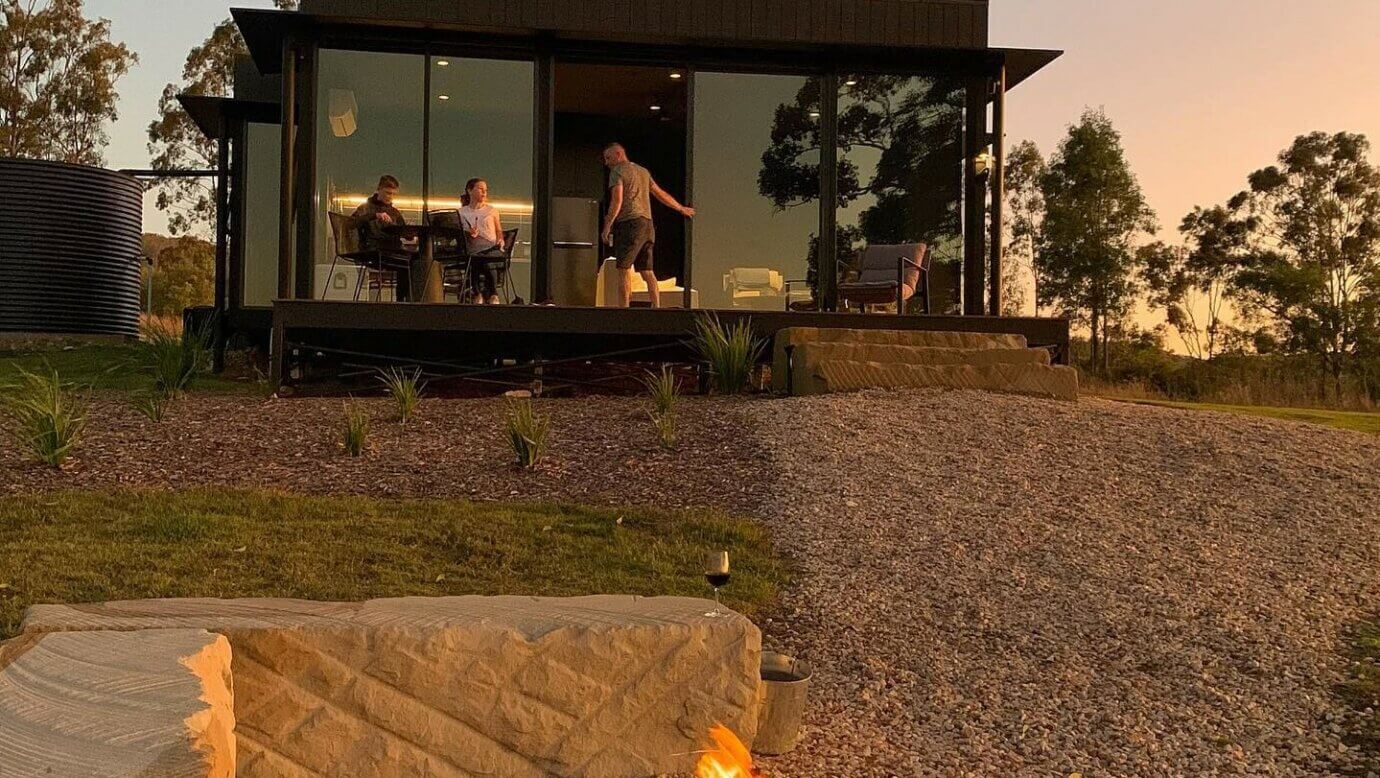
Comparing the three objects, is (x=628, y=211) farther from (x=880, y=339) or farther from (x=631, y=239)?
(x=880, y=339)

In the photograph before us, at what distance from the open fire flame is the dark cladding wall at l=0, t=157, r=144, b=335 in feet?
36.7

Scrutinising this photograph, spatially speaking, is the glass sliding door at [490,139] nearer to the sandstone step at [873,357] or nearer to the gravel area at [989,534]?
the gravel area at [989,534]

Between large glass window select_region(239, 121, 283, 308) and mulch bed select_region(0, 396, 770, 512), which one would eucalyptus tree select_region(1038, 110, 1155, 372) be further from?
mulch bed select_region(0, 396, 770, 512)

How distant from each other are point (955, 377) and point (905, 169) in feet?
9.49

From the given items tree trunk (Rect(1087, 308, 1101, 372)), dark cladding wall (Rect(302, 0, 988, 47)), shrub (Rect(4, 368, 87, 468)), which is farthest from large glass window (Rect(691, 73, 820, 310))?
tree trunk (Rect(1087, 308, 1101, 372))

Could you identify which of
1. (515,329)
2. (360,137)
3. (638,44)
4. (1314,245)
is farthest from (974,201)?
(1314,245)

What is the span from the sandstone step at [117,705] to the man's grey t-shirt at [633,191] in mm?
5591

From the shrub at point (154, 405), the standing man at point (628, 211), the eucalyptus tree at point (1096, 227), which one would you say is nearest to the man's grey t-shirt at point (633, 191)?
the standing man at point (628, 211)

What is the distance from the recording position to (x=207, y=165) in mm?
22922

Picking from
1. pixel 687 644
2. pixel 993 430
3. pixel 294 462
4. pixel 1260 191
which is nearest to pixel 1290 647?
pixel 687 644

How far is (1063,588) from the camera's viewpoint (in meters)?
4.02

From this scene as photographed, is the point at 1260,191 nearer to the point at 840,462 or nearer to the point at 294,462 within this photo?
the point at 840,462

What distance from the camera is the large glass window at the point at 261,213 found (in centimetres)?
1146

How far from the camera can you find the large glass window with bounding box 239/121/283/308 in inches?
451
